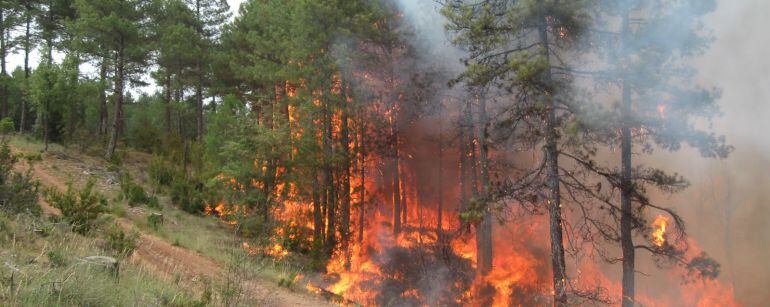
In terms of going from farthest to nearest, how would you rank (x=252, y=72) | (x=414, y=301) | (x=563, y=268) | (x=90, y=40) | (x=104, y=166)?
(x=90, y=40) → (x=104, y=166) → (x=252, y=72) → (x=414, y=301) → (x=563, y=268)

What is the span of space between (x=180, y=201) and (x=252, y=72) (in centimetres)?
670

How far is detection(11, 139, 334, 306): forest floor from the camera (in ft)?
27.2

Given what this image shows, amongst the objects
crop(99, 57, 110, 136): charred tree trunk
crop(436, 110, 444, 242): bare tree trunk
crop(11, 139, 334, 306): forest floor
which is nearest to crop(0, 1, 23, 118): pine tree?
crop(99, 57, 110, 136): charred tree trunk

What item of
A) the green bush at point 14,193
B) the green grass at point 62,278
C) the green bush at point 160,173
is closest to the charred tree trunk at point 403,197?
the green bush at point 160,173

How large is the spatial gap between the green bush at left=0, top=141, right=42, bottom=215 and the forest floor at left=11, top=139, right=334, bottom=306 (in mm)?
1649

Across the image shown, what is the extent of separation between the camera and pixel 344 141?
62.5 feet

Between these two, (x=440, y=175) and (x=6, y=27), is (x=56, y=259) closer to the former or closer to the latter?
(x=440, y=175)

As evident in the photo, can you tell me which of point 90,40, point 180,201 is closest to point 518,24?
point 180,201

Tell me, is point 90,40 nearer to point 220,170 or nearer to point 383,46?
point 220,170

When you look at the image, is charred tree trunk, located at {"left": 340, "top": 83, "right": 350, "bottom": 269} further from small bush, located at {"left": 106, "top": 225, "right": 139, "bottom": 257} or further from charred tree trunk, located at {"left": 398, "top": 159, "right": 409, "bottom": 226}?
small bush, located at {"left": 106, "top": 225, "right": 139, "bottom": 257}

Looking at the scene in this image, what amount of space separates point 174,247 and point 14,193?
14.7ft

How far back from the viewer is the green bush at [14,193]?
855 cm

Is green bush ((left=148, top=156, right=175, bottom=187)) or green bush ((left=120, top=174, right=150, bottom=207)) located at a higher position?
green bush ((left=148, top=156, right=175, bottom=187))

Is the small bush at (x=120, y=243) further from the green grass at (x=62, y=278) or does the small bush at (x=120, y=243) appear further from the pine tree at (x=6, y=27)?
the pine tree at (x=6, y=27)
